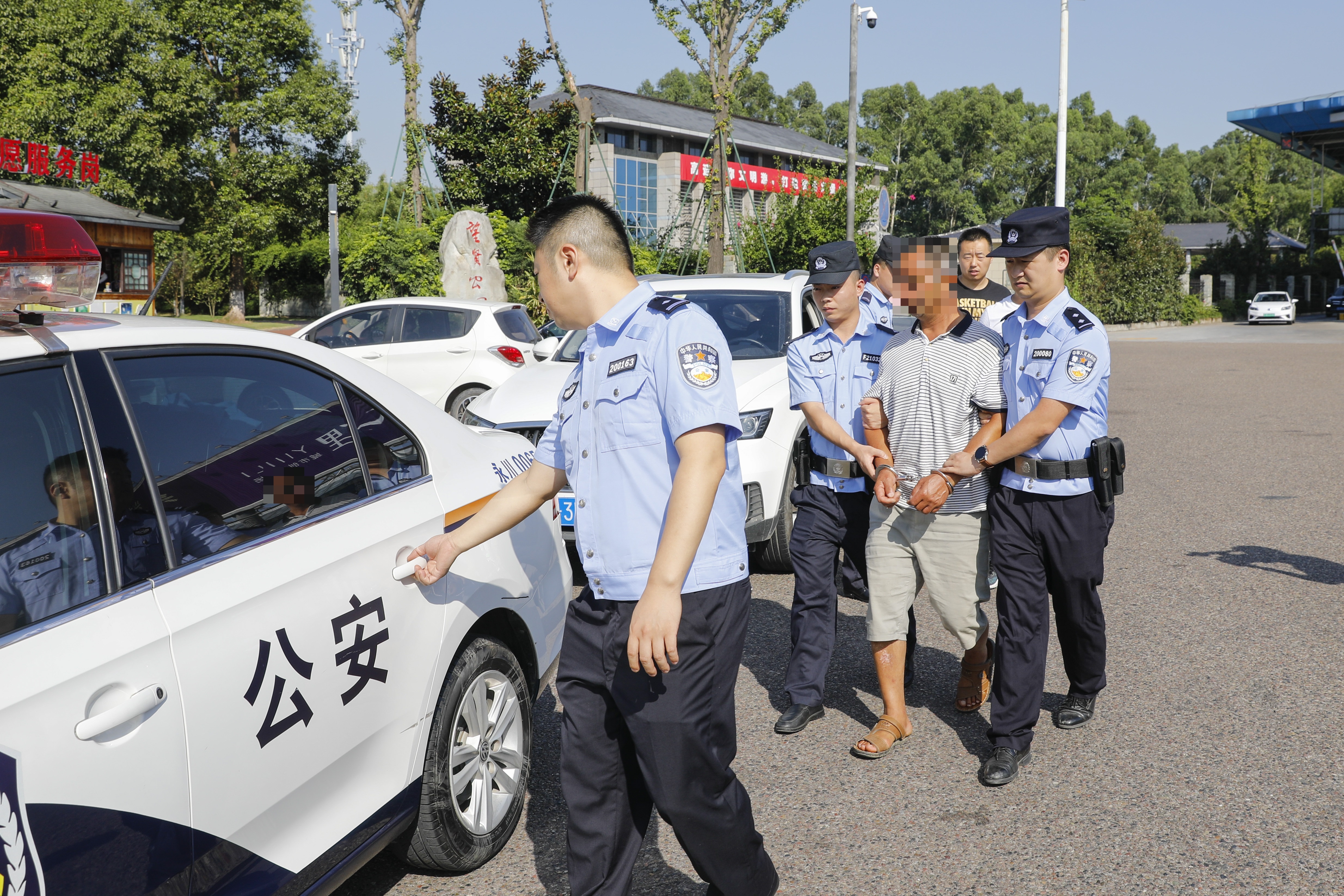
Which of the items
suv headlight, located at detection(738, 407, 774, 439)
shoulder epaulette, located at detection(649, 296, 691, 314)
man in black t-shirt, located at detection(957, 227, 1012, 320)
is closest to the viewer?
shoulder epaulette, located at detection(649, 296, 691, 314)

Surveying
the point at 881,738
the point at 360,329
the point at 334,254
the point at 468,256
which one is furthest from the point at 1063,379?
the point at 468,256

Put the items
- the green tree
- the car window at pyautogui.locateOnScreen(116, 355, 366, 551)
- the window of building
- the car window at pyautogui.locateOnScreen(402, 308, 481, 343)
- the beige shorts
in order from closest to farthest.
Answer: the car window at pyautogui.locateOnScreen(116, 355, 366, 551)
the beige shorts
the car window at pyautogui.locateOnScreen(402, 308, 481, 343)
the green tree
the window of building

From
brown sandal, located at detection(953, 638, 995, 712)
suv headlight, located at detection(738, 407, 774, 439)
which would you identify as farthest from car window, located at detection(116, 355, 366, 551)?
suv headlight, located at detection(738, 407, 774, 439)

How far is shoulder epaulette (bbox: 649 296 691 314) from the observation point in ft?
7.95

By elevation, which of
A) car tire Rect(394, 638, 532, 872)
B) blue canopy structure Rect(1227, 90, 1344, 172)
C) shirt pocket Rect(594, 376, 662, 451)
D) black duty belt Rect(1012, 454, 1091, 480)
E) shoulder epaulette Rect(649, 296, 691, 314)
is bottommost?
car tire Rect(394, 638, 532, 872)

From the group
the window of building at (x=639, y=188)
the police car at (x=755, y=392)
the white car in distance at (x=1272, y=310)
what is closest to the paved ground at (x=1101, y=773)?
the police car at (x=755, y=392)

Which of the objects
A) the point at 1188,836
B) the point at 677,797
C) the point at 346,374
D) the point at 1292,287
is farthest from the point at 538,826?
the point at 1292,287

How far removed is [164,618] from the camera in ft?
6.81

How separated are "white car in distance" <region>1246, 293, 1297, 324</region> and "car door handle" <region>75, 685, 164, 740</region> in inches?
2143

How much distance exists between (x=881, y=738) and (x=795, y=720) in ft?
1.24

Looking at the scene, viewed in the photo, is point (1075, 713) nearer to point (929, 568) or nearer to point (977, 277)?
point (929, 568)

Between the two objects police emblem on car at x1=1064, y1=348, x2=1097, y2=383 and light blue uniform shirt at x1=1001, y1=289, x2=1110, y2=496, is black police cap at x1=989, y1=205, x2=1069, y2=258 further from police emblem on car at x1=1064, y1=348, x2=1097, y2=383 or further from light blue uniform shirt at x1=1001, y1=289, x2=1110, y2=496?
police emblem on car at x1=1064, y1=348, x2=1097, y2=383

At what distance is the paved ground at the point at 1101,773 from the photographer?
323 cm

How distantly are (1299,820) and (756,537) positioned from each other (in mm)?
3076
